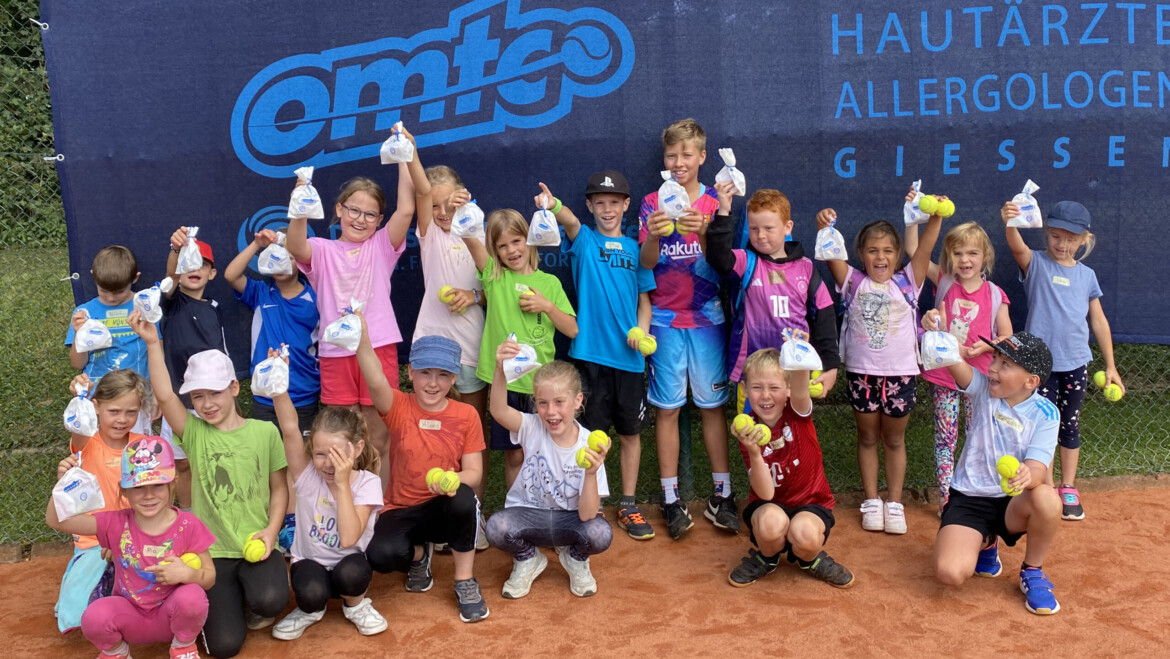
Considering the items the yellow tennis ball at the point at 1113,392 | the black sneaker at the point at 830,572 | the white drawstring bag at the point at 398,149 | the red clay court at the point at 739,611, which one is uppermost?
the white drawstring bag at the point at 398,149

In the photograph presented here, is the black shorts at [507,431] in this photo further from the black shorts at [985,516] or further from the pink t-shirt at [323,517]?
the black shorts at [985,516]

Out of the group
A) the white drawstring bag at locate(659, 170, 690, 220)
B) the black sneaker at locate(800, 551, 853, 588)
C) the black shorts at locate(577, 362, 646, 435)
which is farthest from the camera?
the black shorts at locate(577, 362, 646, 435)

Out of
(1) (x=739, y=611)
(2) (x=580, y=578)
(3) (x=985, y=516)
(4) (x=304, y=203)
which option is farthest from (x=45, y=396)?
(3) (x=985, y=516)

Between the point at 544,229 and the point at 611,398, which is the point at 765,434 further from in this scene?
the point at 544,229

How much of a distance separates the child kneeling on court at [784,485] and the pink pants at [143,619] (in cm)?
231

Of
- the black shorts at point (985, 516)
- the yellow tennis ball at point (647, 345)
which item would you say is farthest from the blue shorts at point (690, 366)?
the black shorts at point (985, 516)

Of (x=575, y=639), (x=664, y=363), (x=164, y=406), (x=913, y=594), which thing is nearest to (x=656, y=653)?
(x=575, y=639)

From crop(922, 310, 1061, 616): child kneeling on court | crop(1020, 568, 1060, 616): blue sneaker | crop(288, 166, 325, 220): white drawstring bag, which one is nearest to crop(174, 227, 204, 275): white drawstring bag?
crop(288, 166, 325, 220): white drawstring bag

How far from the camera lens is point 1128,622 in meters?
3.94

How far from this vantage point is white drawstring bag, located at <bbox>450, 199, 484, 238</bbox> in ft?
14.7

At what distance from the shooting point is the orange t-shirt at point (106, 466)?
4141 millimetres

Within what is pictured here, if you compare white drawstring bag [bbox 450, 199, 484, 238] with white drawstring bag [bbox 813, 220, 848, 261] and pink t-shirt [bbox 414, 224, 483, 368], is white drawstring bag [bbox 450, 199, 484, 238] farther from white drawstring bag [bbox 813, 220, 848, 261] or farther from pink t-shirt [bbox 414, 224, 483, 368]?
white drawstring bag [bbox 813, 220, 848, 261]

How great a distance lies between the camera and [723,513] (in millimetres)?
5051

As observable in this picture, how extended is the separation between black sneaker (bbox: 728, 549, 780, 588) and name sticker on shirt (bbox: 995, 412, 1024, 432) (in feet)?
3.92
